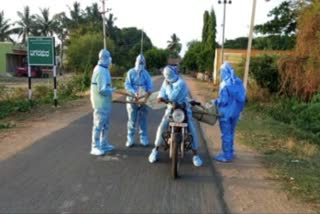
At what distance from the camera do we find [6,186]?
591cm

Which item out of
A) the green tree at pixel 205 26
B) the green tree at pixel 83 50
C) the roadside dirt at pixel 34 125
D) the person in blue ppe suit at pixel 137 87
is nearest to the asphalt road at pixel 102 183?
the roadside dirt at pixel 34 125

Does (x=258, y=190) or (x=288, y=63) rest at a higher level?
(x=288, y=63)

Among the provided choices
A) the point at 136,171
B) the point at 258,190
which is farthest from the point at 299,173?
A: the point at 136,171

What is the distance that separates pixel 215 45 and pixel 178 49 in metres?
74.5

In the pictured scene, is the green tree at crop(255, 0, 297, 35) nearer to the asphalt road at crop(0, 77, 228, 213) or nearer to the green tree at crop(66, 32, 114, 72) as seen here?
the asphalt road at crop(0, 77, 228, 213)

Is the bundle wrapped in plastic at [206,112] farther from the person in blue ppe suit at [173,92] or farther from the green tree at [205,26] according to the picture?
the green tree at [205,26]

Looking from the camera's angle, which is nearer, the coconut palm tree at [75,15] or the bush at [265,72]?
the bush at [265,72]

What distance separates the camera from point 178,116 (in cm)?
684

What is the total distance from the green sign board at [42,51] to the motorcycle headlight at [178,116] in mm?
10279

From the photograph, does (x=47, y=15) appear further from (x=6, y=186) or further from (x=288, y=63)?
(x=6, y=186)

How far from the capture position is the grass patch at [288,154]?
6371mm

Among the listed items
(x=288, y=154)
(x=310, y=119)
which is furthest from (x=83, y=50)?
(x=288, y=154)

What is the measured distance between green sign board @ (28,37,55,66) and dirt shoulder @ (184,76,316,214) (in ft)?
31.3

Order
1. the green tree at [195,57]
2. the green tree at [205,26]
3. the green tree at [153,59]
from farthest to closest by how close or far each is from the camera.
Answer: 1. the green tree at [153,59]
2. the green tree at [205,26]
3. the green tree at [195,57]
